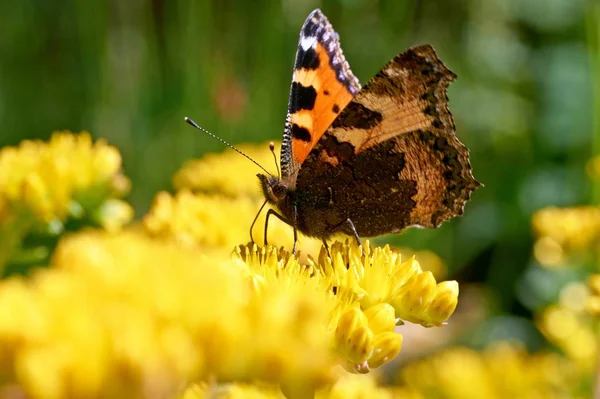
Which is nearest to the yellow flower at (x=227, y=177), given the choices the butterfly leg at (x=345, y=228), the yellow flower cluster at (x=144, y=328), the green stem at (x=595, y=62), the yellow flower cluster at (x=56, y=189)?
the yellow flower cluster at (x=56, y=189)

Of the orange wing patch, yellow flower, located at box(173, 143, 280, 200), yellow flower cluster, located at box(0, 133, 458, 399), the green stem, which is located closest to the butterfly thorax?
the orange wing patch

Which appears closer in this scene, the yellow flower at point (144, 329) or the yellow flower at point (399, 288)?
the yellow flower at point (144, 329)

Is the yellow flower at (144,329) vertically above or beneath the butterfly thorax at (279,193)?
above

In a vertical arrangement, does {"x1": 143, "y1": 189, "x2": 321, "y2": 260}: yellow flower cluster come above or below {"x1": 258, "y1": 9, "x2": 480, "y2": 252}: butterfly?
below

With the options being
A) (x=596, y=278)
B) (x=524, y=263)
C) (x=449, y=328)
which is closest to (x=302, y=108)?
(x=596, y=278)

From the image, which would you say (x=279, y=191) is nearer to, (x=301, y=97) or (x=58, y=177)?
(x=301, y=97)

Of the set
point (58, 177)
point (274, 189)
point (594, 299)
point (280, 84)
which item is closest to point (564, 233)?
point (594, 299)

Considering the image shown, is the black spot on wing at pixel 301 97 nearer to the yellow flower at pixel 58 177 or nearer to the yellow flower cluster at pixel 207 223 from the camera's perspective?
the yellow flower cluster at pixel 207 223

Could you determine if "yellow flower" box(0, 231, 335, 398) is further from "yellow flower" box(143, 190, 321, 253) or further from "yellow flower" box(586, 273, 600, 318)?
"yellow flower" box(586, 273, 600, 318)
